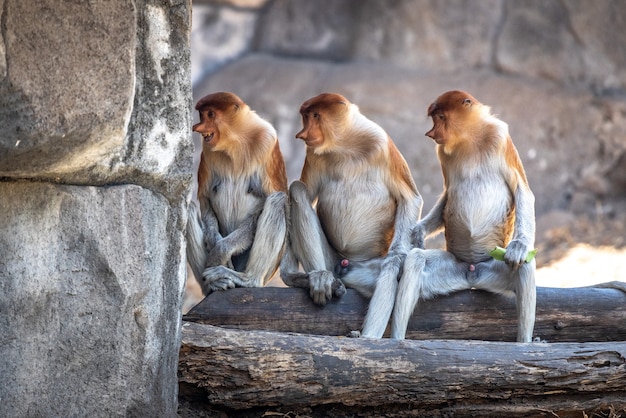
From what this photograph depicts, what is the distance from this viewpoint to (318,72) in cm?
1105

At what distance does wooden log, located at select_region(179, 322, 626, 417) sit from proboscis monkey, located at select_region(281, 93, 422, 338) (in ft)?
3.74

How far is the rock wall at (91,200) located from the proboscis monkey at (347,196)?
1.77 m

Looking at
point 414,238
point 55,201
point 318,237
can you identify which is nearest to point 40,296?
point 55,201

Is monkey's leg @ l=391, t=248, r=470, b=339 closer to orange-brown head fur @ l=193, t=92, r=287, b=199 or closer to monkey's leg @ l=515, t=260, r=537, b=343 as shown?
monkey's leg @ l=515, t=260, r=537, b=343

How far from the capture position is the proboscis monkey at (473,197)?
18.0ft

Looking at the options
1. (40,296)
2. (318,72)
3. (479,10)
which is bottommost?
(40,296)

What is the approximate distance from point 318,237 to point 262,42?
6235mm

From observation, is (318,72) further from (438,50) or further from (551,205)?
(551,205)

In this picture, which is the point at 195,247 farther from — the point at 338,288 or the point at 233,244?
the point at 338,288

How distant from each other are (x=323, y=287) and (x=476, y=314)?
915 mm

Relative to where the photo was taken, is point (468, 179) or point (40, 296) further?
point (468, 179)

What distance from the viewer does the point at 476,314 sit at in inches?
210

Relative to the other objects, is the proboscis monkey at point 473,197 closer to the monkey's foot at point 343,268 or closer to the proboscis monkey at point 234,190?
the monkey's foot at point 343,268

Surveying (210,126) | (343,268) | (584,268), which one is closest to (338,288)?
(343,268)
